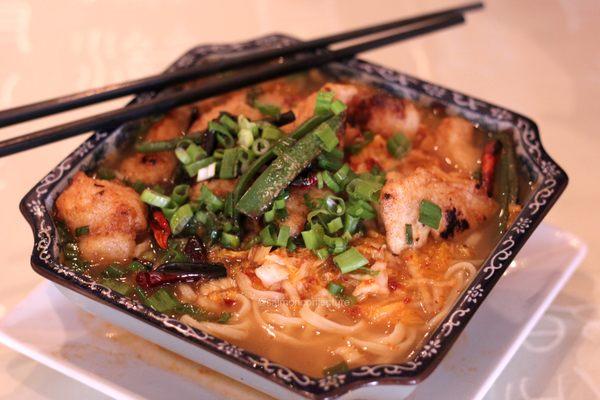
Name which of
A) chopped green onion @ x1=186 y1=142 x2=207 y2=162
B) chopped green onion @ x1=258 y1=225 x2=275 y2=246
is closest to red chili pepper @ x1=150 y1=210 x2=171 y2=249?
chopped green onion @ x1=186 y1=142 x2=207 y2=162

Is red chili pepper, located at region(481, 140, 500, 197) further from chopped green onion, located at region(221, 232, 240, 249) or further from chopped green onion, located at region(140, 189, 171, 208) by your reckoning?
chopped green onion, located at region(140, 189, 171, 208)

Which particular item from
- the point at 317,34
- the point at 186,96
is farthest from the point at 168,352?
the point at 317,34

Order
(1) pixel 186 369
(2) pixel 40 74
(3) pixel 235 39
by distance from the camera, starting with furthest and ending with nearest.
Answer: (3) pixel 235 39 → (2) pixel 40 74 → (1) pixel 186 369

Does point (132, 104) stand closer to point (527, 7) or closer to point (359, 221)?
point (359, 221)

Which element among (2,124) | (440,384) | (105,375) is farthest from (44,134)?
(440,384)

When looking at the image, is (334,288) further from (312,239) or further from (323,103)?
(323,103)

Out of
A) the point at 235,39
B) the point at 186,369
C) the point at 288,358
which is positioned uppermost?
the point at 235,39

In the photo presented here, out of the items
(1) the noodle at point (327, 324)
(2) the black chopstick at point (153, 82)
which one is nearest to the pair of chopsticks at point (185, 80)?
(2) the black chopstick at point (153, 82)
